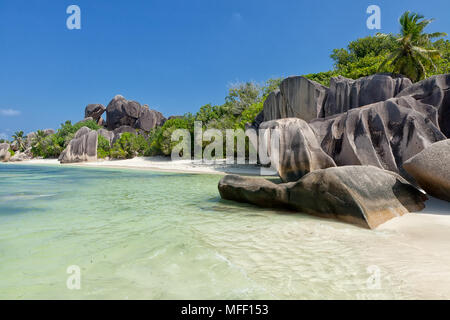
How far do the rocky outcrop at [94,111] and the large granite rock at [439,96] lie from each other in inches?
2359

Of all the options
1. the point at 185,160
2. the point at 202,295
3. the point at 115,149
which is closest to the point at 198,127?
the point at 185,160

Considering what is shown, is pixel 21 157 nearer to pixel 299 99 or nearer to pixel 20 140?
pixel 20 140

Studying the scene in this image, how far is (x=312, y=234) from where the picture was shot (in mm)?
3654

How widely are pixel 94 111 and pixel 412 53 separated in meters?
57.5

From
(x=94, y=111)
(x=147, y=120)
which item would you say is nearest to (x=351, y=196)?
(x=147, y=120)

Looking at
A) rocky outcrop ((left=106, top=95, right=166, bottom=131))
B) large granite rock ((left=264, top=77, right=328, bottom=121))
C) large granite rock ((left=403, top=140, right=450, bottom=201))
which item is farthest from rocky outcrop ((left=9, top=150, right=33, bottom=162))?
large granite rock ((left=403, top=140, right=450, bottom=201))

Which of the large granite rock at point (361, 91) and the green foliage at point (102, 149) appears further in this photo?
the green foliage at point (102, 149)

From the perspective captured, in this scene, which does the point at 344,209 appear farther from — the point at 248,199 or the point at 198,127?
the point at 198,127

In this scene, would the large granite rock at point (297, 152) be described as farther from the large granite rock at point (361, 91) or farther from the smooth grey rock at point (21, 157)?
the smooth grey rock at point (21, 157)

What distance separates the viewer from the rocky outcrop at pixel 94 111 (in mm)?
56219

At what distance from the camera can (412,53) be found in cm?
2080

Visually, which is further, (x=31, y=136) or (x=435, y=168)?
(x=31, y=136)

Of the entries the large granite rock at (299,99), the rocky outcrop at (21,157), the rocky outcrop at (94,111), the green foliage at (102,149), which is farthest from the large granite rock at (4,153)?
the large granite rock at (299,99)
